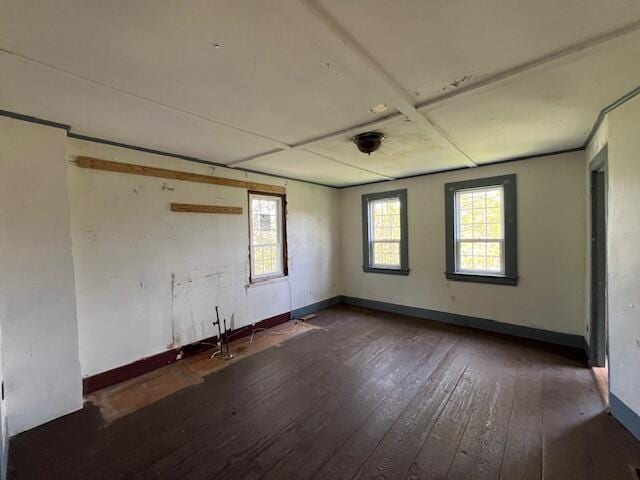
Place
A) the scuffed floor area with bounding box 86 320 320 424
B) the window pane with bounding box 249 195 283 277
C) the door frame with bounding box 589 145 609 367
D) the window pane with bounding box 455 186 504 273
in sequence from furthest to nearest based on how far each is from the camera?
1. the window pane with bounding box 249 195 283 277
2. the window pane with bounding box 455 186 504 273
3. the door frame with bounding box 589 145 609 367
4. the scuffed floor area with bounding box 86 320 320 424

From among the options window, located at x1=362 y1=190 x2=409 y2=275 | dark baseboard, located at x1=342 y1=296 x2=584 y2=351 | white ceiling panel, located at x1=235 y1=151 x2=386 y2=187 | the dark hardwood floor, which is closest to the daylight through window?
window, located at x1=362 y1=190 x2=409 y2=275

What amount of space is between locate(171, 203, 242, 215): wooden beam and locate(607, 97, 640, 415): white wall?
3802 millimetres

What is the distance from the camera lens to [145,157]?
3.02 m

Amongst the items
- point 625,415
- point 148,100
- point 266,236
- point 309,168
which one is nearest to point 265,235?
point 266,236

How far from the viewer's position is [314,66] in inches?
61.1

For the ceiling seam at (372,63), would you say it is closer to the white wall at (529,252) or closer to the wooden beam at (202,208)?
the white wall at (529,252)

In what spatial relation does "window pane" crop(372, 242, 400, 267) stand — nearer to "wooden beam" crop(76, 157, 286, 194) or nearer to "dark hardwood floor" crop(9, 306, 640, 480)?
"dark hardwood floor" crop(9, 306, 640, 480)

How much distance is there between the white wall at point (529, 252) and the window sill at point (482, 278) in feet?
0.21

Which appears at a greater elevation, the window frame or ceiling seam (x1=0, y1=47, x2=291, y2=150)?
ceiling seam (x1=0, y1=47, x2=291, y2=150)

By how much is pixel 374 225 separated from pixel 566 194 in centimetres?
273

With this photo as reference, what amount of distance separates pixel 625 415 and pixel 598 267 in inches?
54.7

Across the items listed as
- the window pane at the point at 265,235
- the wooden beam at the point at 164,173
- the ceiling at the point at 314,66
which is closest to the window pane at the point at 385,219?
the window pane at the point at 265,235

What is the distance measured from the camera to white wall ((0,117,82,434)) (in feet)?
6.89

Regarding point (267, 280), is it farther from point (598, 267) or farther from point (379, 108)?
point (598, 267)
